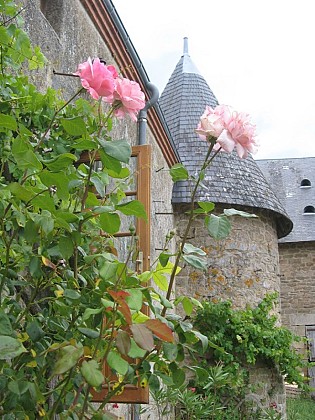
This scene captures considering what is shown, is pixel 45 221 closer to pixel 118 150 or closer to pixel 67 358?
pixel 118 150

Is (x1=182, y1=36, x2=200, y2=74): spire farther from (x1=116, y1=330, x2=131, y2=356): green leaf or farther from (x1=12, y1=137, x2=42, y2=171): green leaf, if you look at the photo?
(x1=116, y1=330, x2=131, y2=356): green leaf

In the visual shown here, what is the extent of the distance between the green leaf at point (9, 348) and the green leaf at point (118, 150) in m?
0.50

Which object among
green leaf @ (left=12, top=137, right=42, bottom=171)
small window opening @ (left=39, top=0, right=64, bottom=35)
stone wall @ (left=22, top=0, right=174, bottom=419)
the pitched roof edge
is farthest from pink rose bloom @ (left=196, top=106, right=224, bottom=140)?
small window opening @ (left=39, top=0, right=64, bottom=35)

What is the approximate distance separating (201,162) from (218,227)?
7.75 m

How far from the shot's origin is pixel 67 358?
139 centimetres

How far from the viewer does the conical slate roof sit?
933cm

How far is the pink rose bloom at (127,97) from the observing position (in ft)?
5.75

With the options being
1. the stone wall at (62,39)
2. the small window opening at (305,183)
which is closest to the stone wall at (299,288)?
the small window opening at (305,183)

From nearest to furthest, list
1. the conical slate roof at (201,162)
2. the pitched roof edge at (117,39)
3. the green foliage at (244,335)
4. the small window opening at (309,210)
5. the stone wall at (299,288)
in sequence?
the pitched roof edge at (117,39), the green foliage at (244,335), the conical slate roof at (201,162), the stone wall at (299,288), the small window opening at (309,210)

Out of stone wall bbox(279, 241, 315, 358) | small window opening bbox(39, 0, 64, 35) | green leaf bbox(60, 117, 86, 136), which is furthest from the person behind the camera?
stone wall bbox(279, 241, 315, 358)

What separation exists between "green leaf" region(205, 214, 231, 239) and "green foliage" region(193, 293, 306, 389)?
6652mm

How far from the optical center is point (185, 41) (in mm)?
12250

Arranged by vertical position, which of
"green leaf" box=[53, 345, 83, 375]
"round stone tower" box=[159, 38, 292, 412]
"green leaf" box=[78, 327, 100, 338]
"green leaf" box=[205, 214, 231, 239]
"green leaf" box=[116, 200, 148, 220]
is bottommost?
"green leaf" box=[53, 345, 83, 375]

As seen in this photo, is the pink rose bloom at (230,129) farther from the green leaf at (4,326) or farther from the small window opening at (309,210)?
the small window opening at (309,210)
